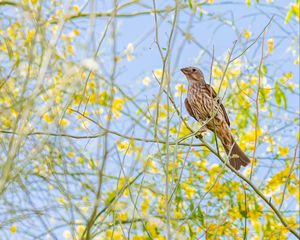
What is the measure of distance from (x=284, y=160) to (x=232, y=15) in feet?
4.01

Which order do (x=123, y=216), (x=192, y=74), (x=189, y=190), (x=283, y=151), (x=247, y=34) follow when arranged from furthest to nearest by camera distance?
(x=247, y=34), (x=283, y=151), (x=189, y=190), (x=123, y=216), (x=192, y=74)

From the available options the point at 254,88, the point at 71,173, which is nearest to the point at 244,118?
the point at 254,88

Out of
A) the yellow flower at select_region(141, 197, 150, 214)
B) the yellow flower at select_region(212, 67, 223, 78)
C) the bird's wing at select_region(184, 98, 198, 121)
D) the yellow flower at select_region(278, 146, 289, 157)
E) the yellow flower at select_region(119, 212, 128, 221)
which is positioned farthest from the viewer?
the yellow flower at select_region(212, 67, 223, 78)

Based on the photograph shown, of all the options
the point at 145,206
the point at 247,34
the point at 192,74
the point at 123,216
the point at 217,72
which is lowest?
the point at 123,216

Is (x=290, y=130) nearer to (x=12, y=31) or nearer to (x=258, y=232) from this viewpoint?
(x=258, y=232)

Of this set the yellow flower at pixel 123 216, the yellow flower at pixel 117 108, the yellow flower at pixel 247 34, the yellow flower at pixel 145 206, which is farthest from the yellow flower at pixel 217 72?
the yellow flower at pixel 123 216

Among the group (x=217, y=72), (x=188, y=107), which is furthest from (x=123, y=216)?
(x=217, y=72)

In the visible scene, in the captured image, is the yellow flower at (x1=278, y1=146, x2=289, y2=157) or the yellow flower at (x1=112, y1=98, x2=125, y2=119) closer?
the yellow flower at (x1=278, y1=146, x2=289, y2=157)

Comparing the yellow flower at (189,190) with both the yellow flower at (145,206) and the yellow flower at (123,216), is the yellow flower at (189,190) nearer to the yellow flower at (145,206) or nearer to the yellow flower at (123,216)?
the yellow flower at (145,206)

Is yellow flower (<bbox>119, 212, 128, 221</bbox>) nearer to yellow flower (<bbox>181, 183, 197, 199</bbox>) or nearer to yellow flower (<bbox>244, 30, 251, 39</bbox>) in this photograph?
yellow flower (<bbox>181, 183, 197, 199</bbox>)

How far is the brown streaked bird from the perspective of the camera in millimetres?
4824

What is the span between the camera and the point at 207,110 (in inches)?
202

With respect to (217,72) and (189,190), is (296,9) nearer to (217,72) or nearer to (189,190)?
(217,72)

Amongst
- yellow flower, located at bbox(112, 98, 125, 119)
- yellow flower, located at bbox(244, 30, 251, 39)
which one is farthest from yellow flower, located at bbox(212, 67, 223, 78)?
yellow flower, located at bbox(112, 98, 125, 119)
